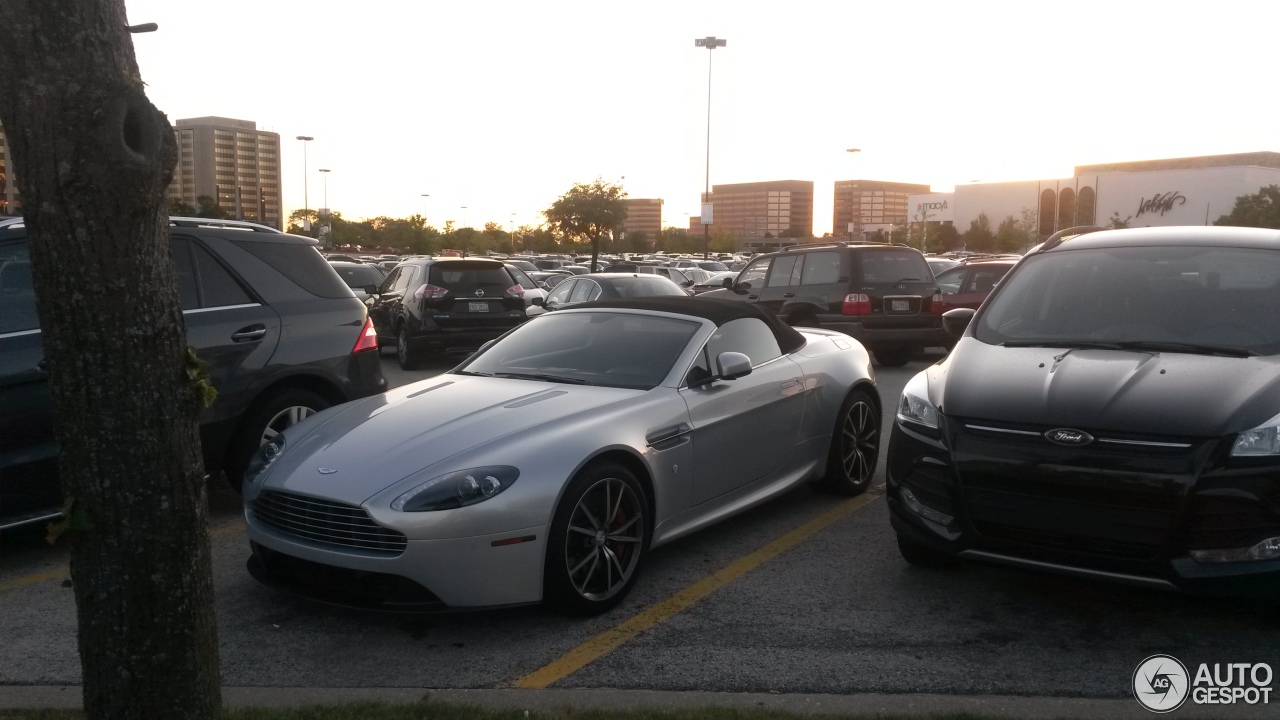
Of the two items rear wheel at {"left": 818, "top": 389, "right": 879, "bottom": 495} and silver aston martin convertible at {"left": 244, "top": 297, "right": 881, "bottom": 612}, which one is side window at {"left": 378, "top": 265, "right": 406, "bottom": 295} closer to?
silver aston martin convertible at {"left": 244, "top": 297, "right": 881, "bottom": 612}

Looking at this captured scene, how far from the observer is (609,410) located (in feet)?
16.3

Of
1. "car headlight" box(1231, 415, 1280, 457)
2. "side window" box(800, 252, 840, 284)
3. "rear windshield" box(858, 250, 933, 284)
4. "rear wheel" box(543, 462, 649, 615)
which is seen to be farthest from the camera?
"side window" box(800, 252, 840, 284)

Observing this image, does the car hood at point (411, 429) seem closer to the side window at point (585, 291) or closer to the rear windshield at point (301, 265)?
the rear windshield at point (301, 265)

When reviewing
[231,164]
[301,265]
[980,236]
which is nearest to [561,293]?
[301,265]

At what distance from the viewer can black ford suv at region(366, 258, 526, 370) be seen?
1499 cm

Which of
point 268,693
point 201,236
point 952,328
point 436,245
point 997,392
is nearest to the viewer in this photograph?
point 268,693

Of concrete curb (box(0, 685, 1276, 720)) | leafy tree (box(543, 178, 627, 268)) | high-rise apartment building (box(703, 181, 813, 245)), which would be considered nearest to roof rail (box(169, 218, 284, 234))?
concrete curb (box(0, 685, 1276, 720))

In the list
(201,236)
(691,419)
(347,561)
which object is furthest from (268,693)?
(201,236)

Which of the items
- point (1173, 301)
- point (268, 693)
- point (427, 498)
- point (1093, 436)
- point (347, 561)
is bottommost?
point (268, 693)

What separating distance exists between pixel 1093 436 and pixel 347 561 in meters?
3.08

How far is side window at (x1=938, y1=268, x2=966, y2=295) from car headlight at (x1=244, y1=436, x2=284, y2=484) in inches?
510

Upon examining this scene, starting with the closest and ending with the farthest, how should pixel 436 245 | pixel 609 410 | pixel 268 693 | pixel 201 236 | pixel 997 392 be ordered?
pixel 268 693 < pixel 997 392 < pixel 609 410 < pixel 201 236 < pixel 436 245

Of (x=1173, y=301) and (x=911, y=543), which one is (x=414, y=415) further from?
(x=1173, y=301)

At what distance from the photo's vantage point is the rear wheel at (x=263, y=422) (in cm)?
640
